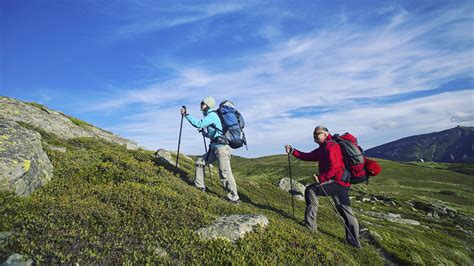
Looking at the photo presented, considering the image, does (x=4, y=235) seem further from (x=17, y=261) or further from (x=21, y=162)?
(x=21, y=162)

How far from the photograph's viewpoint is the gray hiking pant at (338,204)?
13.1 meters

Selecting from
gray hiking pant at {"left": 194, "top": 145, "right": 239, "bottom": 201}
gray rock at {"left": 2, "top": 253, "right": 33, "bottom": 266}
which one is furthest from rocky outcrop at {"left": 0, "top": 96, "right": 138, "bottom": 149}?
gray rock at {"left": 2, "top": 253, "right": 33, "bottom": 266}

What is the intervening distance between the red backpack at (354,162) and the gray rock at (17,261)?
433 inches

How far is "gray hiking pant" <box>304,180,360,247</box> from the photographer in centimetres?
1312

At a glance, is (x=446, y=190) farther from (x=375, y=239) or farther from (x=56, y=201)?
(x=56, y=201)

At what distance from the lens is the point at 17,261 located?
6.83 meters

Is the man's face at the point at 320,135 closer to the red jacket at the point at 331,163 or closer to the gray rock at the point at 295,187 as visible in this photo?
the red jacket at the point at 331,163

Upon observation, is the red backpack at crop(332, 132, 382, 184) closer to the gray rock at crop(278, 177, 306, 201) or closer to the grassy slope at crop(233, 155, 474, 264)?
the grassy slope at crop(233, 155, 474, 264)

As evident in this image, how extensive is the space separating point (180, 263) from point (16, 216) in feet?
15.5

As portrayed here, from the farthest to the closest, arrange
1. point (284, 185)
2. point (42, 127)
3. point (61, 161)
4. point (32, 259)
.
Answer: point (284, 185) → point (42, 127) → point (61, 161) → point (32, 259)

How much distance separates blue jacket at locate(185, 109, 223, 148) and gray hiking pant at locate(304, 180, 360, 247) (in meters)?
4.94

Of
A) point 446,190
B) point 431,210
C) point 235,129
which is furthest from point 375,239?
point 446,190

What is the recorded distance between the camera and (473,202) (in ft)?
313

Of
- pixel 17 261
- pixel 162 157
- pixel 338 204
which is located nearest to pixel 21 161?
pixel 17 261
